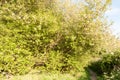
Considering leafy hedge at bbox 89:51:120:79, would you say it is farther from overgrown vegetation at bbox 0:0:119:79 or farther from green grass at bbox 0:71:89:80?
green grass at bbox 0:71:89:80

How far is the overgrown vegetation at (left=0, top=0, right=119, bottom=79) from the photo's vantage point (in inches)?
459

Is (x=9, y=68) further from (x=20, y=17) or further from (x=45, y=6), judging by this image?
(x=45, y=6)

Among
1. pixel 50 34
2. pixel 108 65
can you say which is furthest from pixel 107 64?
pixel 50 34

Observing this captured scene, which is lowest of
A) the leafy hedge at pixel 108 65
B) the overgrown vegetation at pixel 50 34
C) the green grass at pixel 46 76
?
the leafy hedge at pixel 108 65

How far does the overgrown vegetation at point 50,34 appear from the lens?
11.7 m

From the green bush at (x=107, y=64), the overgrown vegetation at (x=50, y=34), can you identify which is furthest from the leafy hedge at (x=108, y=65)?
the overgrown vegetation at (x=50, y=34)

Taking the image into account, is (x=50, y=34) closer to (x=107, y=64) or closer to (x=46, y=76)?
(x=46, y=76)

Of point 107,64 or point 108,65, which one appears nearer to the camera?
point 108,65

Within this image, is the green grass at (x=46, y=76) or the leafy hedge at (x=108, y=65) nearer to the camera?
the green grass at (x=46, y=76)

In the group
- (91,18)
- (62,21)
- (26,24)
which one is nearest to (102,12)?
(91,18)

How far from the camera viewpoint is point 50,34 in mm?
12828

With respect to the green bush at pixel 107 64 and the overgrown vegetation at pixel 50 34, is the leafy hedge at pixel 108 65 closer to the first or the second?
the green bush at pixel 107 64

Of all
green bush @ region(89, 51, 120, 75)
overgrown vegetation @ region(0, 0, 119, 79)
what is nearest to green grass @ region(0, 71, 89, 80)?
overgrown vegetation @ region(0, 0, 119, 79)

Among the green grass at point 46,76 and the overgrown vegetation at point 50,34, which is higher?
the overgrown vegetation at point 50,34
